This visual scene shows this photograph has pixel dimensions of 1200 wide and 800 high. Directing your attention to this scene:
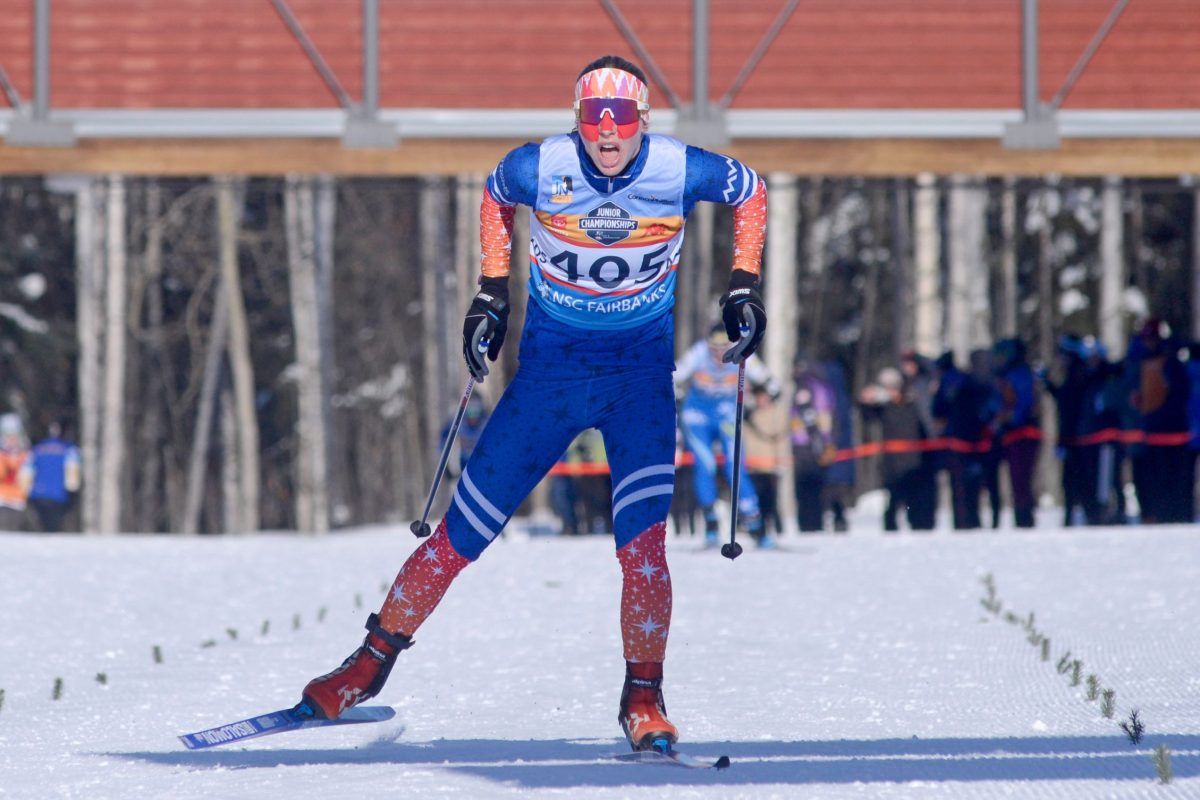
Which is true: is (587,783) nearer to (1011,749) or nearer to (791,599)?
(1011,749)

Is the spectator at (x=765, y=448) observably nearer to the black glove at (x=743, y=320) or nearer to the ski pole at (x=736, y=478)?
the ski pole at (x=736, y=478)

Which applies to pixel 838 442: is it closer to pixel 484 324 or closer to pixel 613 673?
pixel 613 673

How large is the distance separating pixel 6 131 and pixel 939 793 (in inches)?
495

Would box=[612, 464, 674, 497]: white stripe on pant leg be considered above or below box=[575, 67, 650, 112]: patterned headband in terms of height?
below

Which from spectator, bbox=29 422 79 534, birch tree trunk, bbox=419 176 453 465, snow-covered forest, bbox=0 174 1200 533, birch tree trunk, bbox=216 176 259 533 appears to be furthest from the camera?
birch tree trunk, bbox=216 176 259 533

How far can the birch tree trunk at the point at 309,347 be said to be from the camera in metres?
30.2

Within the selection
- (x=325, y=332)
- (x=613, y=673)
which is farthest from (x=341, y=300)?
(x=613, y=673)

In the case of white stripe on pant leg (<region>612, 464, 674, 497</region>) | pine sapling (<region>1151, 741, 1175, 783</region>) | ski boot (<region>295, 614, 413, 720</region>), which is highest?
white stripe on pant leg (<region>612, 464, 674, 497</region>)

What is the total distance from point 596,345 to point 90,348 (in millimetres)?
26487

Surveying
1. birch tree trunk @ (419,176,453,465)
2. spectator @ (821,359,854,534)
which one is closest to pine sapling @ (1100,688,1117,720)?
spectator @ (821,359,854,534)

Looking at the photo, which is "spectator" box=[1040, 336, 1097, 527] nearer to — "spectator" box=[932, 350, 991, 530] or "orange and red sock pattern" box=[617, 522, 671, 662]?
"spectator" box=[932, 350, 991, 530]

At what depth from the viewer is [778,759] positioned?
550 cm

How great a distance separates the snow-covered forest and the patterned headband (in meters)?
18.9

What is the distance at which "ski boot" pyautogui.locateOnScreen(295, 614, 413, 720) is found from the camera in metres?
5.69
